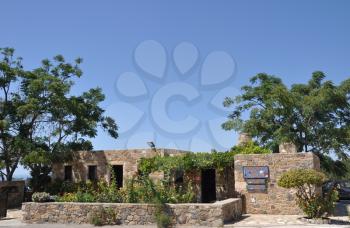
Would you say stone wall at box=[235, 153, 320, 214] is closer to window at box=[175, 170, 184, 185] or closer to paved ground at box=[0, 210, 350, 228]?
paved ground at box=[0, 210, 350, 228]

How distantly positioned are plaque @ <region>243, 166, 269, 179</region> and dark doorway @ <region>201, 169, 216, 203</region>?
350 cm

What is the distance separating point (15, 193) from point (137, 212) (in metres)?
11.6

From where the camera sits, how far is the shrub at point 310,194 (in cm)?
1342

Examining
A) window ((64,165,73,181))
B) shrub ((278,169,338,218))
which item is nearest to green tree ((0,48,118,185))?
window ((64,165,73,181))

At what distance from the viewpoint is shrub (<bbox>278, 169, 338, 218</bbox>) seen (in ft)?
44.0

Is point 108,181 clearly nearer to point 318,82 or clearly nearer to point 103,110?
point 103,110

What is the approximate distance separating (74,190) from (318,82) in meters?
17.4

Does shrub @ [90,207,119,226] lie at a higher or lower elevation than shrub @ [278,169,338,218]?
lower

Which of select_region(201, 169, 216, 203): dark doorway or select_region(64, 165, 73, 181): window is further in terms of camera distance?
select_region(64, 165, 73, 181): window

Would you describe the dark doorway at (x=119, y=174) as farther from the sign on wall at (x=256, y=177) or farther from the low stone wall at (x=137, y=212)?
the sign on wall at (x=256, y=177)

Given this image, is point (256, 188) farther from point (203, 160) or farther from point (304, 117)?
point (304, 117)

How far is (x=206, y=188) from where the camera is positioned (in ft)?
64.8

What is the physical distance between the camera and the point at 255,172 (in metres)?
16.4

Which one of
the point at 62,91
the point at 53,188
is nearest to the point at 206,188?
the point at 53,188
